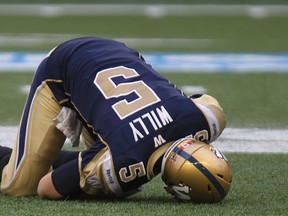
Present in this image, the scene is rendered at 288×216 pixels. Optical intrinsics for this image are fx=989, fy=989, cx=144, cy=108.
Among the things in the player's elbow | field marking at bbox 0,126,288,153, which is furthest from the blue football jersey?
field marking at bbox 0,126,288,153

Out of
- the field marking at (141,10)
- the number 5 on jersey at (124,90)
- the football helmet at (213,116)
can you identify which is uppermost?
the number 5 on jersey at (124,90)

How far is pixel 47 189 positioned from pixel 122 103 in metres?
0.59

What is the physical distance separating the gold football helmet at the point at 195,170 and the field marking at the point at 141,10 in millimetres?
11644

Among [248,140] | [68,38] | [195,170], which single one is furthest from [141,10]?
[195,170]

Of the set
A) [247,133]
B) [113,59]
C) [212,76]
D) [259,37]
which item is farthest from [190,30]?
[113,59]

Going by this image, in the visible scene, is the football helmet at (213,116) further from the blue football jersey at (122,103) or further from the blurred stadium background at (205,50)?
the blurred stadium background at (205,50)

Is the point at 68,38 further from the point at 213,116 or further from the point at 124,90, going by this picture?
the point at 213,116

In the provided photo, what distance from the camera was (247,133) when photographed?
24.5 ft

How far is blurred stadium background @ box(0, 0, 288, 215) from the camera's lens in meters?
7.08

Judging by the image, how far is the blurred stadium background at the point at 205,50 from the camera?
7078 mm

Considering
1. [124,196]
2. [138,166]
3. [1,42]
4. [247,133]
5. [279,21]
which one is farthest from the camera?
[279,21]

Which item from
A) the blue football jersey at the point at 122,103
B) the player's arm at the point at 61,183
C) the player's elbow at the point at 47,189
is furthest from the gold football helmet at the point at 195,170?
the player's elbow at the point at 47,189

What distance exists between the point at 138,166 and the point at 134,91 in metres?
0.43

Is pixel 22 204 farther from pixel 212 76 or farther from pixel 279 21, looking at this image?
pixel 279 21
